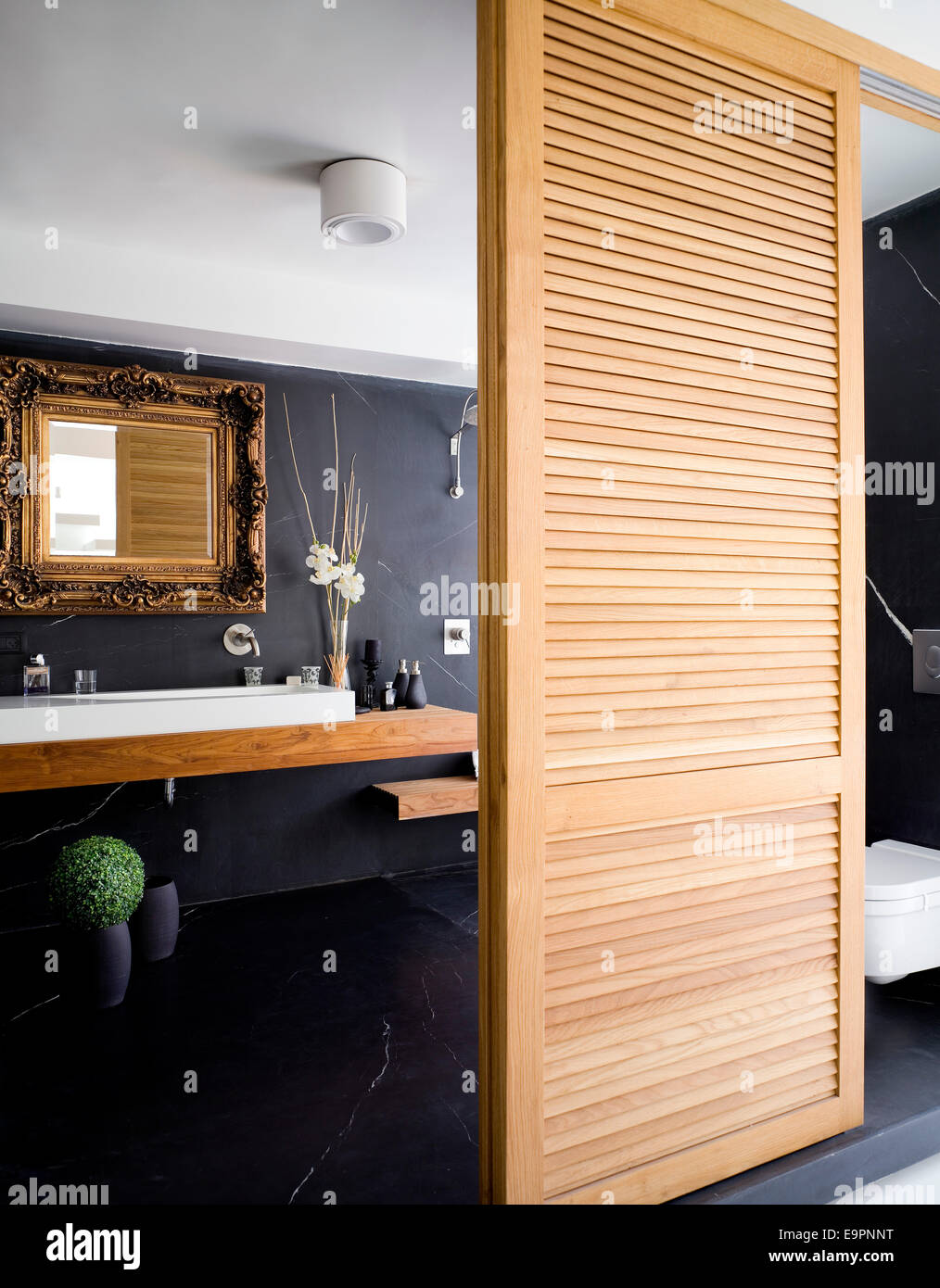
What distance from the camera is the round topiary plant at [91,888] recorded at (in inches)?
92.6

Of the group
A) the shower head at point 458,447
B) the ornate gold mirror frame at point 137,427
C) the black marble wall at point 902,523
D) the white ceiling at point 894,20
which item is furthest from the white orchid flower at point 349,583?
the white ceiling at point 894,20

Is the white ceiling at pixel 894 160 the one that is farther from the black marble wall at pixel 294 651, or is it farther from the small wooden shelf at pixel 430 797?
the small wooden shelf at pixel 430 797

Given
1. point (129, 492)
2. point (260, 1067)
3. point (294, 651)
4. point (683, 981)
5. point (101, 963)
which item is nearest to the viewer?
point (683, 981)

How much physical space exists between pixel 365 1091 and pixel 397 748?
1.26m

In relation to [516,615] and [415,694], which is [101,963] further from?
[516,615]

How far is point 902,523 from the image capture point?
8.52 feet

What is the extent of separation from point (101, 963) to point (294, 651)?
4.45ft

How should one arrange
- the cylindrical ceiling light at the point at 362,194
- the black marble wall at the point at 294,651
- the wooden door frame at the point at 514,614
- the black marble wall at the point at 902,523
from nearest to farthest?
1. the wooden door frame at the point at 514,614
2. the cylindrical ceiling light at the point at 362,194
3. the black marble wall at the point at 902,523
4. the black marble wall at the point at 294,651

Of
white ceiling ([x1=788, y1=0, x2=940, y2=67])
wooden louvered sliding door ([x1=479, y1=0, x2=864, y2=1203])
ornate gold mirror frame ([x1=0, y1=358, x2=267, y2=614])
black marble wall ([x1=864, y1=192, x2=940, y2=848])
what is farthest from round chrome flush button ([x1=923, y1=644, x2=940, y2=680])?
ornate gold mirror frame ([x1=0, y1=358, x2=267, y2=614])

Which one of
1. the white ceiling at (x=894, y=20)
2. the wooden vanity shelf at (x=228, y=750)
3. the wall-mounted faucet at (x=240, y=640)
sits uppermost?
the white ceiling at (x=894, y=20)

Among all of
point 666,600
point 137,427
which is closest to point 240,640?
point 137,427

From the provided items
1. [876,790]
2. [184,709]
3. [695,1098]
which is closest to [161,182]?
[184,709]

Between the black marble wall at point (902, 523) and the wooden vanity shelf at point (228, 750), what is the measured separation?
4.50ft

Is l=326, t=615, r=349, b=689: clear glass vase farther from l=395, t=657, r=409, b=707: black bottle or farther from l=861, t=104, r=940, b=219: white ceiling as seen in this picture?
l=861, t=104, r=940, b=219: white ceiling
